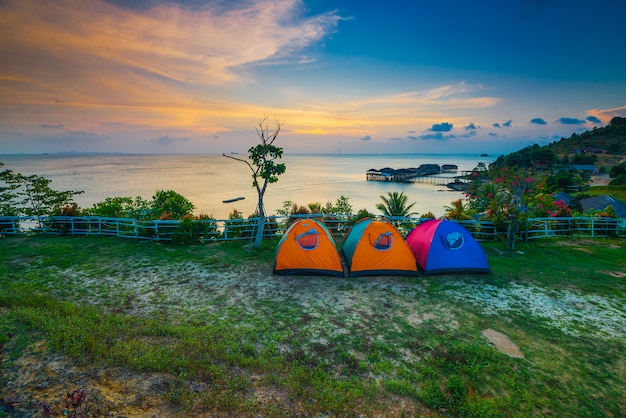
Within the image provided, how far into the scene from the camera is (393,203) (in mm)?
21844

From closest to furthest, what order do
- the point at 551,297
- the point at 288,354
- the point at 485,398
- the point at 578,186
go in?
1. the point at 485,398
2. the point at 288,354
3. the point at 551,297
4. the point at 578,186

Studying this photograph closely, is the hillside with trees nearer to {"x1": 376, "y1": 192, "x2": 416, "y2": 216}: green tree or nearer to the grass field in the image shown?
{"x1": 376, "y1": 192, "x2": 416, "y2": 216}: green tree

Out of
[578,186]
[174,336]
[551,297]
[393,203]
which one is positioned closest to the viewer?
[174,336]

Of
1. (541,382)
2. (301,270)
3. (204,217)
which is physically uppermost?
(204,217)

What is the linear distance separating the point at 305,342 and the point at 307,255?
133 inches

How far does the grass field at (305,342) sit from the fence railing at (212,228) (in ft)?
10.1

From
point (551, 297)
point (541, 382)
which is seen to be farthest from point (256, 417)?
point (551, 297)

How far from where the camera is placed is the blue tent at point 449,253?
29.2ft

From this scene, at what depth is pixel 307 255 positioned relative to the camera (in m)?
8.78

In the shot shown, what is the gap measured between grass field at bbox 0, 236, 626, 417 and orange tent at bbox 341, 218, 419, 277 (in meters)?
0.37

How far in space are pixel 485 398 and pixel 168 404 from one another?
469cm

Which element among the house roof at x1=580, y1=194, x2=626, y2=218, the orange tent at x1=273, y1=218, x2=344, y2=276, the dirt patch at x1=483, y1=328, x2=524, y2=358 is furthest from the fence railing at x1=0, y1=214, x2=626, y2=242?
the house roof at x1=580, y1=194, x2=626, y2=218

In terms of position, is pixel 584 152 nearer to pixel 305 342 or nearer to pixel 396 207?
pixel 396 207

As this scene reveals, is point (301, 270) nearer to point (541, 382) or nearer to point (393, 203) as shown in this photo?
point (541, 382)
